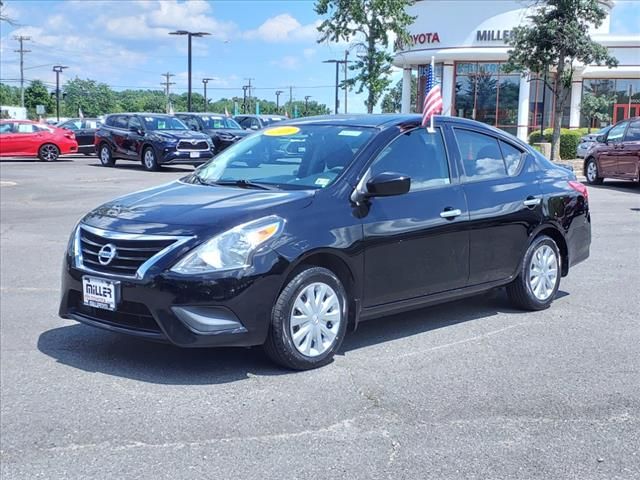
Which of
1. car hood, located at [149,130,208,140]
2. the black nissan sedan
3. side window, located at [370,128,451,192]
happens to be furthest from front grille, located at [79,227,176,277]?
car hood, located at [149,130,208,140]

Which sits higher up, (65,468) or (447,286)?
(447,286)

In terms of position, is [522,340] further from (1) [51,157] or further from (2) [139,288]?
(1) [51,157]

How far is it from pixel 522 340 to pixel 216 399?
2.48 meters

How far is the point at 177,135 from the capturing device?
2383 cm

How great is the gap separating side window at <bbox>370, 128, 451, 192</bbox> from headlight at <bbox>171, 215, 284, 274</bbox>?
1.10 meters

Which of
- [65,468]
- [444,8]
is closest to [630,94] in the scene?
[444,8]

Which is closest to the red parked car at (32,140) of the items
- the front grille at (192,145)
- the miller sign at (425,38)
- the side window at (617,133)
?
the front grille at (192,145)

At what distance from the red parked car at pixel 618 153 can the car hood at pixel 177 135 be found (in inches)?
444

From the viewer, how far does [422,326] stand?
6270 mm

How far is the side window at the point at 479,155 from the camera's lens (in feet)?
20.6

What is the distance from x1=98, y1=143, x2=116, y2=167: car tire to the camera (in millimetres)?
26297

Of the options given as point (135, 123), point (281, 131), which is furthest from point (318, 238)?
point (135, 123)

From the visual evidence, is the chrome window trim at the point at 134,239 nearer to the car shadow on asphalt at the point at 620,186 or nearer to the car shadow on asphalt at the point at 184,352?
the car shadow on asphalt at the point at 184,352

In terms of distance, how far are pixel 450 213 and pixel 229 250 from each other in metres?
1.93
